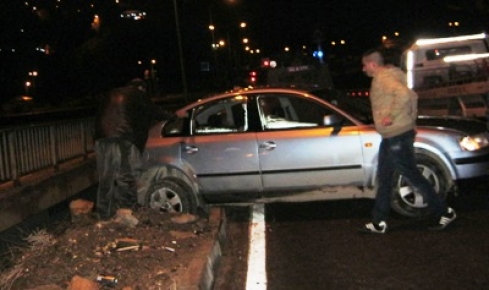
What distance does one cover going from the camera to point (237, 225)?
7.48 m

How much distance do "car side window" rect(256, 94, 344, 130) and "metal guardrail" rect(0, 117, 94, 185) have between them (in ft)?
12.1

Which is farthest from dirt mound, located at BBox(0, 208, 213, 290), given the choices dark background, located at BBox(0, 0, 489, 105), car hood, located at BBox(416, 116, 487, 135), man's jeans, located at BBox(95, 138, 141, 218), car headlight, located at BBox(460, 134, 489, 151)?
dark background, located at BBox(0, 0, 489, 105)

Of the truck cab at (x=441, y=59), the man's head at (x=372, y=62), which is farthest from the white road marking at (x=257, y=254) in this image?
the truck cab at (x=441, y=59)

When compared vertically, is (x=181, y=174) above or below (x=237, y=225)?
above

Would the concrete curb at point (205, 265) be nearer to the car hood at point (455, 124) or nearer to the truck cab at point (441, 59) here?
the car hood at point (455, 124)

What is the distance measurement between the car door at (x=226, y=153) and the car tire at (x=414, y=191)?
5.16 feet

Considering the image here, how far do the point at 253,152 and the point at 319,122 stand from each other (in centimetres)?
84

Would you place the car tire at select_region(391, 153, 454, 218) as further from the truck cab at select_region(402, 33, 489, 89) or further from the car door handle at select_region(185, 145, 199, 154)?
the truck cab at select_region(402, 33, 489, 89)

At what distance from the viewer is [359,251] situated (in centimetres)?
609

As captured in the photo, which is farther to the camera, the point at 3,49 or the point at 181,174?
the point at 3,49

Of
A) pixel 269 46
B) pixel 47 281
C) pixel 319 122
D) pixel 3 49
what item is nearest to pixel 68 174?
pixel 319 122

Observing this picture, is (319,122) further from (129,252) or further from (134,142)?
(129,252)

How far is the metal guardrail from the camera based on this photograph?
342 inches

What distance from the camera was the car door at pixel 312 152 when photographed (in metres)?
7.09
